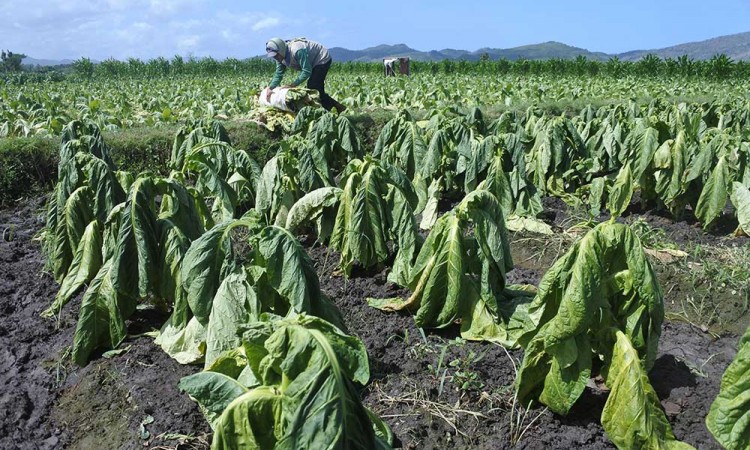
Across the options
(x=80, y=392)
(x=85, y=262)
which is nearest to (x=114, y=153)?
(x=85, y=262)

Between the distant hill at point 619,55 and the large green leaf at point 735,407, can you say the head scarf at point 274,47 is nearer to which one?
the large green leaf at point 735,407

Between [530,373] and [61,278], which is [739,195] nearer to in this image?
[530,373]

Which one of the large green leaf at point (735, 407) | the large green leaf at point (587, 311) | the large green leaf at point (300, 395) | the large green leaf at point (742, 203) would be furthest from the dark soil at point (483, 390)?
the large green leaf at point (742, 203)

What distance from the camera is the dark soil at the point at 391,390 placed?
295 cm

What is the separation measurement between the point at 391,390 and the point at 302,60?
7.83 meters

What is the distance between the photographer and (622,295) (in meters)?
2.76

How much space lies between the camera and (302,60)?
33.4 ft

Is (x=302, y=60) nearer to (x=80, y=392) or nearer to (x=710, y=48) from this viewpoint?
(x=80, y=392)

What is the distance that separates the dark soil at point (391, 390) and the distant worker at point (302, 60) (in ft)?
20.0

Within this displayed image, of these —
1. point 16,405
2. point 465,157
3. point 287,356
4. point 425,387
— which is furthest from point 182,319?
point 465,157

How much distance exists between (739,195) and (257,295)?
4218mm

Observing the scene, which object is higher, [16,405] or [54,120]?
[54,120]

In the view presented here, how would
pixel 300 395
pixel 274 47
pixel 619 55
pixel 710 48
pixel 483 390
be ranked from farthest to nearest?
pixel 619 55 → pixel 710 48 → pixel 274 47 → pixel 483 390 → pixel 300 395

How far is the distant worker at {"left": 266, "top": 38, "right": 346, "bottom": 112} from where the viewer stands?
32.4 feet
